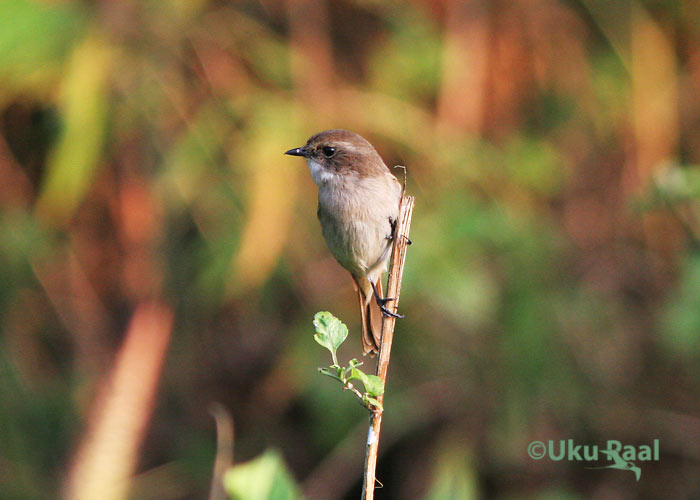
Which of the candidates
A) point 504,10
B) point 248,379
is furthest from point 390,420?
point 504,10

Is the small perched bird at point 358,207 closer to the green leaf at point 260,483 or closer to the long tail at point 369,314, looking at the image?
the long tail at point 369,314

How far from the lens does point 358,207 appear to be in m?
2.60

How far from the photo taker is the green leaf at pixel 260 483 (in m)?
1.40

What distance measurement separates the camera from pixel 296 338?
3945 mm

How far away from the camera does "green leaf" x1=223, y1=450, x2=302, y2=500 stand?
4.59 feet

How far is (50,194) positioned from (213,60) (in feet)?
3.52

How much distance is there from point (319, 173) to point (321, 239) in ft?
3.90

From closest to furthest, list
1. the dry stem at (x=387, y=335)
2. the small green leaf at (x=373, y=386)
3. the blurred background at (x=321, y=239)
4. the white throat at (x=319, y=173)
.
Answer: the small green leaf at (x=373, y=386)
the dry stem at (x=387, y=335)
the white throat at (x=319, y=173)
the blurred background at (x=321, y=239)

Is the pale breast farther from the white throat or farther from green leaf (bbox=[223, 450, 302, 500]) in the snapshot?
green leaf (bbox=[223, 450, 302, 500])

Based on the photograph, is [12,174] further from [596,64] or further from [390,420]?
[596,64]

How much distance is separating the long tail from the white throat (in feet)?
1.31
